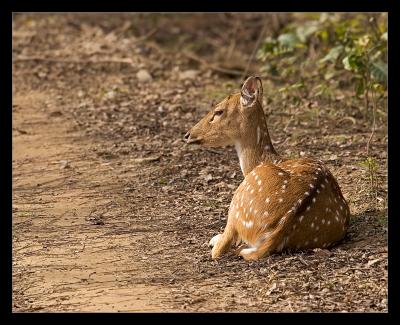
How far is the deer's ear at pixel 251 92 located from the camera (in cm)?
749

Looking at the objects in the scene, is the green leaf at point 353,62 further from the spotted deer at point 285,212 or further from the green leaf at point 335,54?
the spotted deer at point 285,212

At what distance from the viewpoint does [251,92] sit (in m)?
7.59

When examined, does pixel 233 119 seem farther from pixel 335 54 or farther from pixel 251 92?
pixel 335 54

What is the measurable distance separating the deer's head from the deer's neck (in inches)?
1.0

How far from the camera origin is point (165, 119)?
1060 cm

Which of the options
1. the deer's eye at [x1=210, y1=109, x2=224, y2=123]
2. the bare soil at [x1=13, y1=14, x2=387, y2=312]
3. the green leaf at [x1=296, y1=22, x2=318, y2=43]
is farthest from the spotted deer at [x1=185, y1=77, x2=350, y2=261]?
the green leaf at [x1=296, y1=22, x2=318, y2=43]

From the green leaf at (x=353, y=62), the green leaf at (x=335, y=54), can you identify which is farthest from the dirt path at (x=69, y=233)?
the green leaf at (x=335, y=54)

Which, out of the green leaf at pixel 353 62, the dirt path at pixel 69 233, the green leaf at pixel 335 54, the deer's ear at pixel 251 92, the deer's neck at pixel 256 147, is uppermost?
the green leaf at pixel 335 54

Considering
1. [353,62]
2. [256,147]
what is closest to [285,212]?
[256,147]

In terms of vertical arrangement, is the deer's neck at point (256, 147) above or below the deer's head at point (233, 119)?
below

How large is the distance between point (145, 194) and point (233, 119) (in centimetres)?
115

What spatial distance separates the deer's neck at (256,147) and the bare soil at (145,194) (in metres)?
0.49

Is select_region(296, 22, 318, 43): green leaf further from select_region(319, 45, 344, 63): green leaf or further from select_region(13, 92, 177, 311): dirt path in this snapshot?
select_region(13, 92, 177, 311): dirt path

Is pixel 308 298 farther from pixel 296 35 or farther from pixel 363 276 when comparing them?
pixel 296 35
